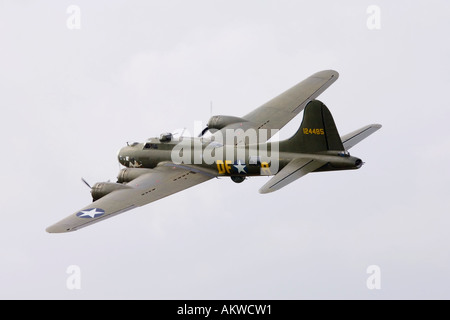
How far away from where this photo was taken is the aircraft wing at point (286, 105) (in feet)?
205

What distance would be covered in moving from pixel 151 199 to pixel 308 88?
648 inches

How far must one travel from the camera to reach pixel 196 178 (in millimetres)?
56906

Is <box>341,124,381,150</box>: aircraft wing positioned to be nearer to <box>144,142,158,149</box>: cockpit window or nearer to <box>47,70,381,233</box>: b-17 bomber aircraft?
<box>47,70,381,233</box>: b-17 bomber aircraft

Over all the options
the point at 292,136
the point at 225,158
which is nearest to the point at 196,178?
the point at 225,158

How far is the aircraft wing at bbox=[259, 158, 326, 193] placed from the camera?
50.6 metres

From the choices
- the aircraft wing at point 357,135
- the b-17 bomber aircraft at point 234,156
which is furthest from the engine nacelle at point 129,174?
the aircraft wing at point 357,135

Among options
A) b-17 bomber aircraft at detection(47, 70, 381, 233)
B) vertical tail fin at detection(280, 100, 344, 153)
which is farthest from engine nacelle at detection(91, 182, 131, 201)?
vertical tail fin at detection(280, 100, 344, 153)

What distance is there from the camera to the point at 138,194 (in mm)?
54688

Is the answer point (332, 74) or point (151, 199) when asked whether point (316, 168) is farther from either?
point (332, 74)

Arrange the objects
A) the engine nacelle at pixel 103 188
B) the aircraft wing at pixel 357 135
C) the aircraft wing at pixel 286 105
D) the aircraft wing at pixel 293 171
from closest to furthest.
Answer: the aircraft wing at pixel 293 171, the engine nacelle at pixel 103 188, the aircraft wing at pixel 357 135, the aircraft wing at pixel 286 105

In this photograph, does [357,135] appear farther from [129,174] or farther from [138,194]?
[129,174]

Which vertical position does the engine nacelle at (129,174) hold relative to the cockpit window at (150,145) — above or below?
below

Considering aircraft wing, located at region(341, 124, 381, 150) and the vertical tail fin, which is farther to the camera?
aircraft wing, located at region(341, 124, 381, 150)

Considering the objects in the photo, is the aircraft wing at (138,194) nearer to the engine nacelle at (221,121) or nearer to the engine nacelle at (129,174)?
the engine nacelle at (129,174)
